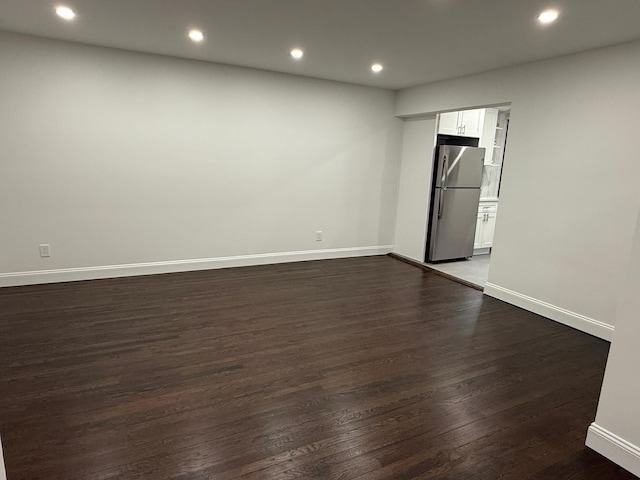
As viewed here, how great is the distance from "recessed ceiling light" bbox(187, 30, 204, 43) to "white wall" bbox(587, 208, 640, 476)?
350 cm

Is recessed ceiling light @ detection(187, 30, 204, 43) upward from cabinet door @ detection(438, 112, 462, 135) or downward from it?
upward

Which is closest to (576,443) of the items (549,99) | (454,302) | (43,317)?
(454,302)

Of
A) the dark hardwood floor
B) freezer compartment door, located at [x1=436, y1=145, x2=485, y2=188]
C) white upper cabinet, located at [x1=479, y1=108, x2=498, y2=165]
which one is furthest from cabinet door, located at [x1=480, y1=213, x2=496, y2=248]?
the dark hardwood floor

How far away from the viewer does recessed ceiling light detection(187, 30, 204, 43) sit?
135 inches

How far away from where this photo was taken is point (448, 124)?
5582 mm

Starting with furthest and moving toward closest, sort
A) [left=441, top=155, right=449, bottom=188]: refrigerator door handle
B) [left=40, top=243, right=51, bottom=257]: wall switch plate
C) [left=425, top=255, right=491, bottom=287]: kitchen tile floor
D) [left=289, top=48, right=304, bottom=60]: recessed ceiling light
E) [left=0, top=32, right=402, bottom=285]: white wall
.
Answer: [left=441, top=155, right=449, bottom=188]: refrigerator door handle, [left=425, top=255, right=491, bottom=287]: kitchen tile floor, [left=40, top=243, right=51, bottom=257]: wall switch plate, [left=0, top=32, right=402, bottom=285]: white wall, [left=289, top=48, right=304, bottom=60]: recessed ceiling light

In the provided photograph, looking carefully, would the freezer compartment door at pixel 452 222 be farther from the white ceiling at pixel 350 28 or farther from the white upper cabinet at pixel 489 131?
the white ceiling at pixel 350 28

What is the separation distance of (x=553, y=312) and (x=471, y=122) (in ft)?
10.3

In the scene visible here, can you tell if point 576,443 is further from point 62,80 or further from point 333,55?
point 62,80

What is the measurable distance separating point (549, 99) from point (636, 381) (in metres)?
2.87

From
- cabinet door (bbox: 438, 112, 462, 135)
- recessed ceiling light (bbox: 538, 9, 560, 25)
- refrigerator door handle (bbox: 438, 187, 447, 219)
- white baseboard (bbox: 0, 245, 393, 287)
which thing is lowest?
white baseboard (bbox: 0, 245, 393, 287)

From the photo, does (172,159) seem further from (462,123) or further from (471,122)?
(471,122)

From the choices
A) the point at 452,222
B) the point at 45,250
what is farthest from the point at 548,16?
the point at 45,250

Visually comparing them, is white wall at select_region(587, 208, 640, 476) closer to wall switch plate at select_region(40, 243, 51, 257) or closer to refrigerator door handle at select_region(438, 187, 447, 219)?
refrigerator door handle at select_region(438, 187, 447, 219)
